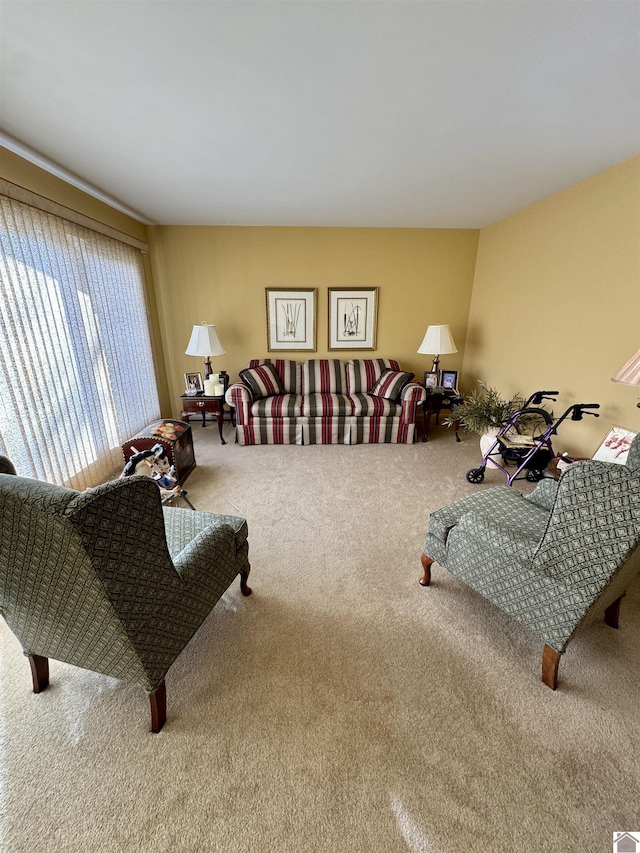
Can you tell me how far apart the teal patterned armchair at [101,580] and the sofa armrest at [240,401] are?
2473mm

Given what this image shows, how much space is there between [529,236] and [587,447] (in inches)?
85.5

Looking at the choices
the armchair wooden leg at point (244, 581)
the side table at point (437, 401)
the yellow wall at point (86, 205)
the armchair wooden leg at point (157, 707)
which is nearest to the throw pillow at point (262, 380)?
the yellow wall at point (86, 205)

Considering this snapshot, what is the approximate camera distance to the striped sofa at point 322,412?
3795 millimetres

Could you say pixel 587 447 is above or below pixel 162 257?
below

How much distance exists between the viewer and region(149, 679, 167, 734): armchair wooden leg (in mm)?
1185

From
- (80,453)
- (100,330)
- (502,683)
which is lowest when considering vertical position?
(502,683)

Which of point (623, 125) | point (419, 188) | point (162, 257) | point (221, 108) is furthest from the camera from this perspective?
point (162, 257)

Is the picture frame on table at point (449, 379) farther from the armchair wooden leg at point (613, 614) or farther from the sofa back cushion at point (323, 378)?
the armchair wooden leg at point (613, 614)

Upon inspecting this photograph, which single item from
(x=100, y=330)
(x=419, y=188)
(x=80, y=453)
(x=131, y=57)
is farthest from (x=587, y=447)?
(x=100, y=330)

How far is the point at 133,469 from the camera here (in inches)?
85.7

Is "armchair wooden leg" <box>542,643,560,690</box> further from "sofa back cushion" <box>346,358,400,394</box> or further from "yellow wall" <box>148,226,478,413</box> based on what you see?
"yellow wall" <box>148,226,478,413</box>

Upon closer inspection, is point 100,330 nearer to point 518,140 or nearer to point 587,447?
point 518,140

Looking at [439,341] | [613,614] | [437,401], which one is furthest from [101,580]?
[439,341]

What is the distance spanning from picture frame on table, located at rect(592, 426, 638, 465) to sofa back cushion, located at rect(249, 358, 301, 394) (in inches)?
121
